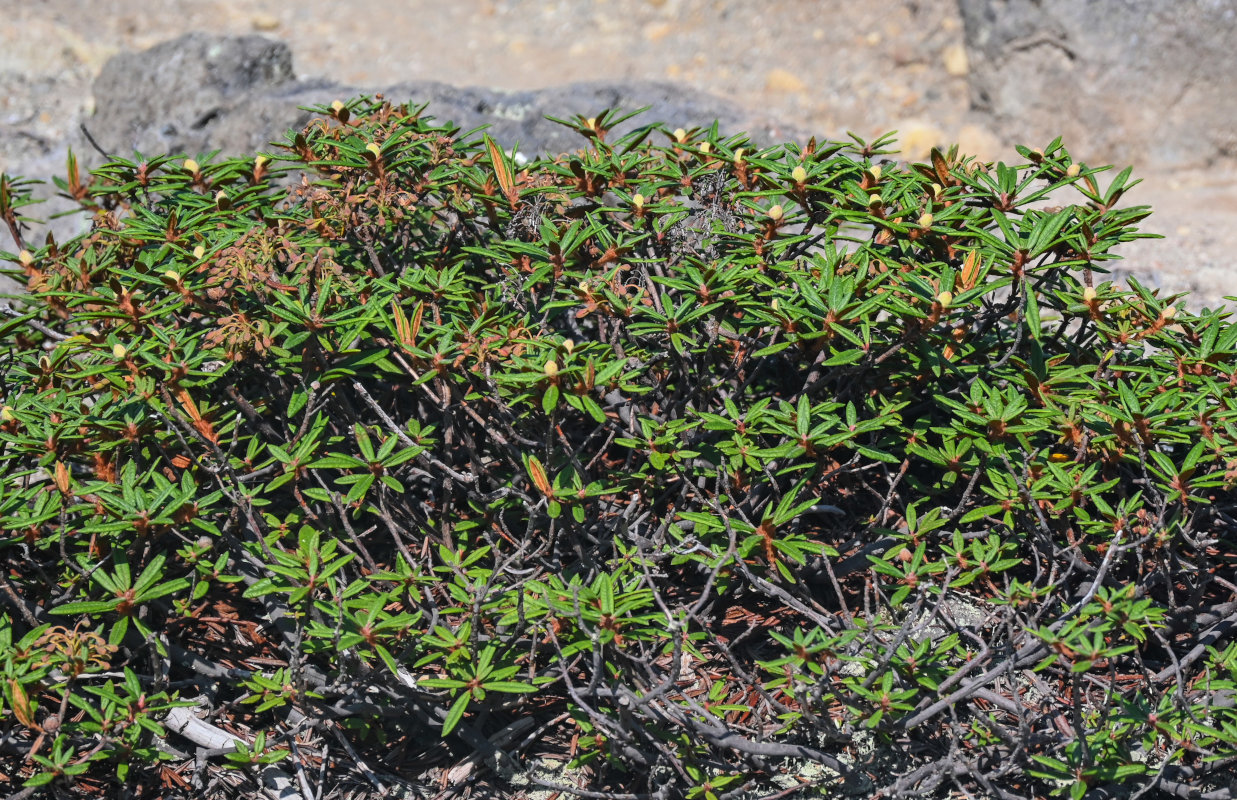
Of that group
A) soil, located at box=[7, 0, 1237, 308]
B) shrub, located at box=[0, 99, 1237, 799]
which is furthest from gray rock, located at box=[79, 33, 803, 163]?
shrub, located at box=[0, 99, 1237, 799]

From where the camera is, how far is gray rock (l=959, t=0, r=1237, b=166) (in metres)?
7.06

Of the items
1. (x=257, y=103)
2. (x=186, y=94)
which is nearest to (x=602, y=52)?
(x=186, y=94)

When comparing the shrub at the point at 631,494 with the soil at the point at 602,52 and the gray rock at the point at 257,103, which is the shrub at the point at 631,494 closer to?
the gray rock at the point at 257,103

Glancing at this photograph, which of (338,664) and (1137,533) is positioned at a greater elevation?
(1137,533)

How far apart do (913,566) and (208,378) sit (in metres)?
1.82

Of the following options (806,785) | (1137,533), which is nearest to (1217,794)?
(1137,533)

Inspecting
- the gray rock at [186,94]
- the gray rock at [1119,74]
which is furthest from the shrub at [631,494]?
the gray rock at [1119,74]

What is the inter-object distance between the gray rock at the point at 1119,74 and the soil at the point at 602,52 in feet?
0.82

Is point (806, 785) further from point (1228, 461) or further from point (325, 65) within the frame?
point (325, 65)

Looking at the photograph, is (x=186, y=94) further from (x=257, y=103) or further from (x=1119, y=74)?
(x=1119, y=74)

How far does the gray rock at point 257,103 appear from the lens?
5070 millimetres

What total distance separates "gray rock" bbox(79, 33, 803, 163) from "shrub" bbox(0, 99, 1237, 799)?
7.56 feet

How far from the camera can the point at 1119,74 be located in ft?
23.7

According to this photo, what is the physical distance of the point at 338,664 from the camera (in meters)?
2.43
